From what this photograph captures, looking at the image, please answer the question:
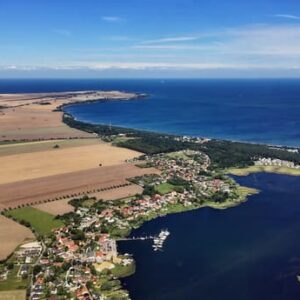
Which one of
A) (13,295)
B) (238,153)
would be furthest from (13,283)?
(238,153)

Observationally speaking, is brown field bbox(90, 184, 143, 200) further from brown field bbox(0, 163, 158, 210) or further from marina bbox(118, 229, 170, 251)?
marina bbox(118, 229, 170, 251)

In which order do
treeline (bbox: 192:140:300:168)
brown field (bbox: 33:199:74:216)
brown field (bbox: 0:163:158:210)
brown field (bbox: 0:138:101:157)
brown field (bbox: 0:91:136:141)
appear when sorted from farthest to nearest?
brown field (bbox: 0:91:136:141) → brown field (bbox: 0:138:101:157) → treeline (bbox: 192:140:300:168) → brown field (bbox: 0:163:158:210) → brown field (bbox: 33:199:74:216)

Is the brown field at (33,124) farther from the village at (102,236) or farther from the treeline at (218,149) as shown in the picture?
the village at (102,236)

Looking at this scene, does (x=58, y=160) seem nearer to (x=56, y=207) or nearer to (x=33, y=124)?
(x=56, y=207)

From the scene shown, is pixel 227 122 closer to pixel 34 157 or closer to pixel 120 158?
pixel 120 158

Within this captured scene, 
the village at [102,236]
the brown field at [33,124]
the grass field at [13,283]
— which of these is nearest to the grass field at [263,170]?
the village at [102,236]

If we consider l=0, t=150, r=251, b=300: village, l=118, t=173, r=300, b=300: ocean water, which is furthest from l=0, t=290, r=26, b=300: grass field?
l=118, t=173, r=300, b=300: ocean water
